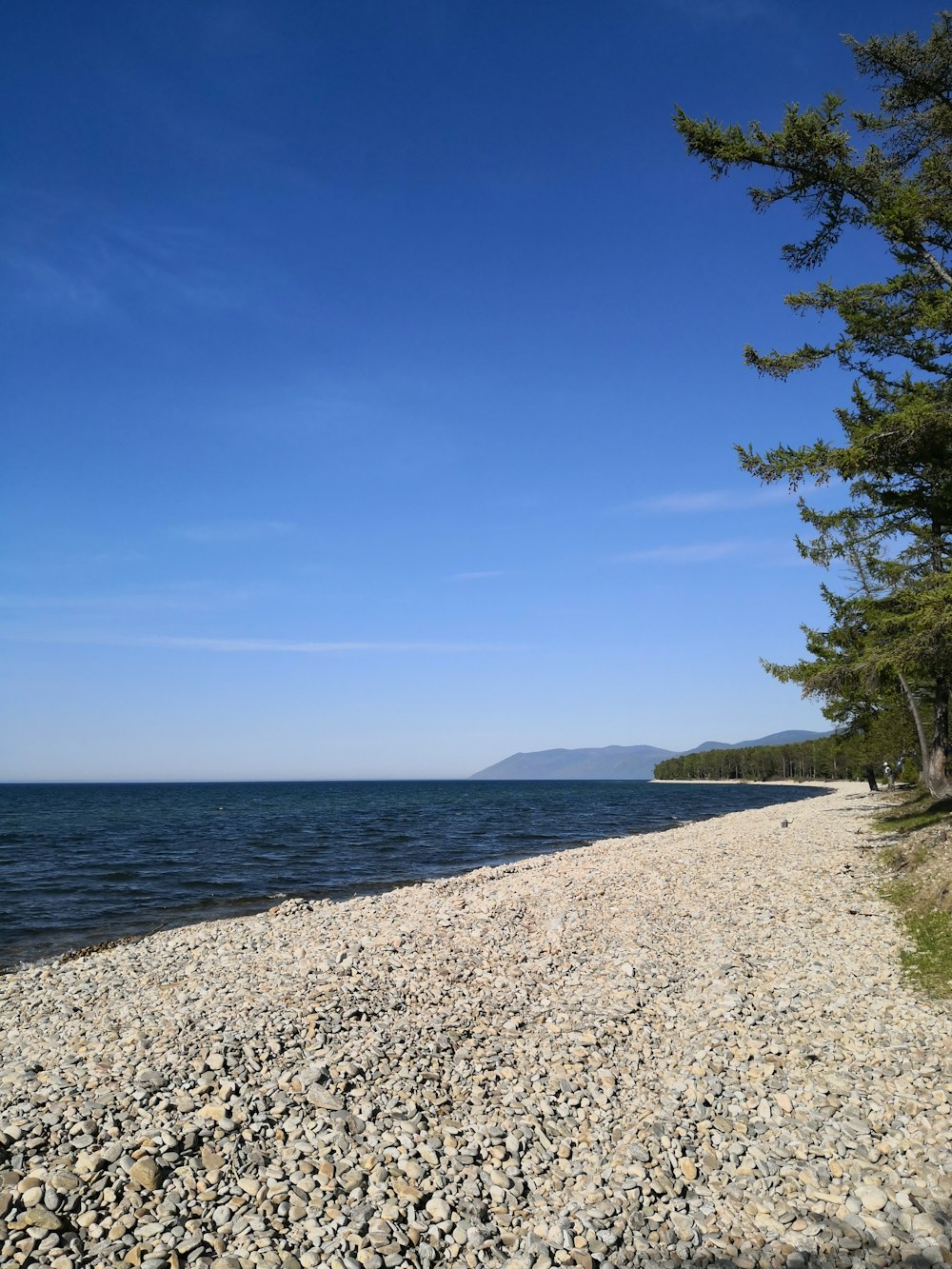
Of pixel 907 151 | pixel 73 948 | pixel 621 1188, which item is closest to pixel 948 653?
pixel 907 151

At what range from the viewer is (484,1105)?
858 cm

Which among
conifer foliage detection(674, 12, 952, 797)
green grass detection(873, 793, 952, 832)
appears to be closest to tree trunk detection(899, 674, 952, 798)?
green grass detection(873, 793, 952, 832)

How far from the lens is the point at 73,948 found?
1889 cm

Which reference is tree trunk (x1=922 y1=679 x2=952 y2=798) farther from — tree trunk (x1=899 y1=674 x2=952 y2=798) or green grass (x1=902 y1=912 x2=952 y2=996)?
green grass (x1=902 y1=912 x2=952 y2=996)

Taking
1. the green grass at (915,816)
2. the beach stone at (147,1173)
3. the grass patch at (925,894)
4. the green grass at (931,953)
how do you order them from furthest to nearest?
the green grass at (915,816), the grass patch at (925,894), the green grass at (931,953), the beach stone at (147,1173)

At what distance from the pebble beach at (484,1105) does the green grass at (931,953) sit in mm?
404

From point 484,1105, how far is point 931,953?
9436mm

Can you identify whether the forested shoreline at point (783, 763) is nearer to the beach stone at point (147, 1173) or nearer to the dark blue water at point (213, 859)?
the dark blue water at point (213, 859)

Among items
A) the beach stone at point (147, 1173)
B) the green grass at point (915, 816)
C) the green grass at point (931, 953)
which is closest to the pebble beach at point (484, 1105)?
the beach stone at point (147, 1173)

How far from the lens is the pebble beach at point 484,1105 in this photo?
639 cm

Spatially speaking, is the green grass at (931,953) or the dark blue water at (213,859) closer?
the green grass at (931,953)

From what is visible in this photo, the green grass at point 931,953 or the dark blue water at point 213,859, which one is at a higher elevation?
the green grass at point 931,953

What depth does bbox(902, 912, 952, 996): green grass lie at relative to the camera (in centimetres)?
1167

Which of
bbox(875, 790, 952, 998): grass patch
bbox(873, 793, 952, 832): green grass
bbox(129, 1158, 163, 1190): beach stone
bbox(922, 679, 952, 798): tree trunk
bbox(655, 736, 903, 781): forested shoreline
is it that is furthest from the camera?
bbox(655, 736, 903, 781): forested shoreline
